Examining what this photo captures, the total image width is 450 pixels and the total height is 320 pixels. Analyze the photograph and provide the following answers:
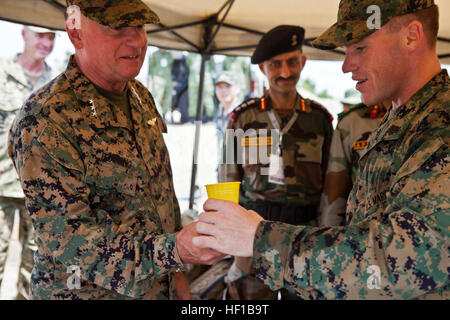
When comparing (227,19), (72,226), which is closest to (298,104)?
(227,19)

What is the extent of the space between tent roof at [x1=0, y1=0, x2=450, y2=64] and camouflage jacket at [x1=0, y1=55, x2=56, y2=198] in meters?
0.86

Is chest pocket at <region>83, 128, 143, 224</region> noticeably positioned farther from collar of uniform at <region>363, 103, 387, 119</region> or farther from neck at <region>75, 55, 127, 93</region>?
collar of uniform at <region>363, 103, 387, 119</region>

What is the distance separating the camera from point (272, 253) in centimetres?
131

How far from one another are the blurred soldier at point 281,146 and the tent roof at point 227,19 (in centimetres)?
79

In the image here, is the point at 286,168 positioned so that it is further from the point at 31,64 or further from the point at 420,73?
the point at 31,64

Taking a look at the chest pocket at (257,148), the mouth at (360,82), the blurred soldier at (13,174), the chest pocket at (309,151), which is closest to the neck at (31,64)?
the blurred soldier at (13,174)

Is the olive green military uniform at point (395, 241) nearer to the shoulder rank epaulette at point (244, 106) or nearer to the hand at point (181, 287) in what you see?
the hand at point (181, 287)

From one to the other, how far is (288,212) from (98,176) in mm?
2144

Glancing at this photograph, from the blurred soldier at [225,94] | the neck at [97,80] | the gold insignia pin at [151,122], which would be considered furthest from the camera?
the blurred soldier at [225,94]

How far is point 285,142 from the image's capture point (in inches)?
147

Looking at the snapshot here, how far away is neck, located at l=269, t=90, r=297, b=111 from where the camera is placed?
12.7 ft

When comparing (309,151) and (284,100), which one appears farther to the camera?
(284,100)

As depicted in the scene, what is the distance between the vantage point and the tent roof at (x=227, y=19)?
13.0 ft
